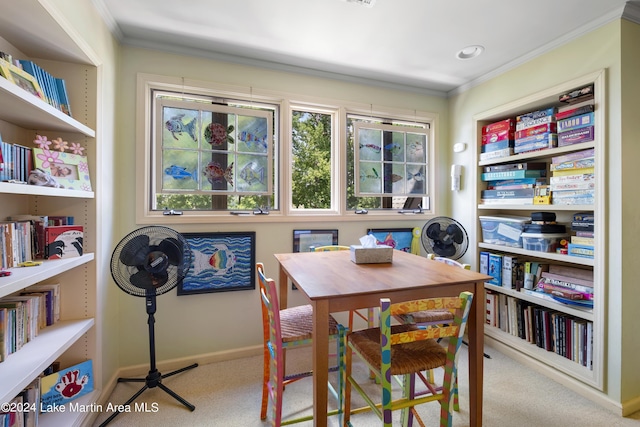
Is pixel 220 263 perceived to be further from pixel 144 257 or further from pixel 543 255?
pixel 543 255

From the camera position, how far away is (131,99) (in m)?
2.16

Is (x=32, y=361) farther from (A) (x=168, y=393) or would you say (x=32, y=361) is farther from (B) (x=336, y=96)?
(B) (x=336, y=96)

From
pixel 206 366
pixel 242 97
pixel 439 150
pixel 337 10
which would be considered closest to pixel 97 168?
pixel 242 97

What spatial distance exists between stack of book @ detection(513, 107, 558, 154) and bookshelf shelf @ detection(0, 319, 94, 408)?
11.2 ft

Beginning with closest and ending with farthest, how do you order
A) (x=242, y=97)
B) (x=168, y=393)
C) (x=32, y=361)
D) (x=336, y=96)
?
(x=32, y=361), (x=168, y=393), (x=242, y=97), (x=336, y=96)

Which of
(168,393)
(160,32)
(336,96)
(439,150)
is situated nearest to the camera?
(168,393)

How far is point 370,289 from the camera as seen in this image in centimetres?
128

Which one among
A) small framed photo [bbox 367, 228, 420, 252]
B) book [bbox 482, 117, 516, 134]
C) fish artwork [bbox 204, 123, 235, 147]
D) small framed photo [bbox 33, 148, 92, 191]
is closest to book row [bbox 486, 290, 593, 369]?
small framed photo [bbox 367, 228, 420, 252]

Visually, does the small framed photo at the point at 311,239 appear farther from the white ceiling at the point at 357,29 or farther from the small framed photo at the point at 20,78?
the small framed photo at the point at 20,78

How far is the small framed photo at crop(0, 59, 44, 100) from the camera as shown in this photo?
46.3 inches

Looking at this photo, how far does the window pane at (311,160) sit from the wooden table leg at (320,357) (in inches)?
64.2

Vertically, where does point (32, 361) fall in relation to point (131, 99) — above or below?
below

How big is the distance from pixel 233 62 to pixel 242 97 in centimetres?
28

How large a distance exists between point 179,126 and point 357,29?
1.58 m
